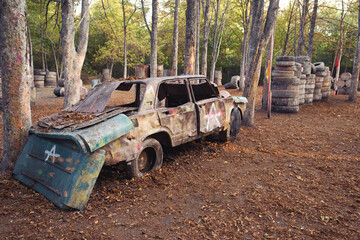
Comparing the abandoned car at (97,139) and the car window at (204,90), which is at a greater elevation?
the car window at (204,90)

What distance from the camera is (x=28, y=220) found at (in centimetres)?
309

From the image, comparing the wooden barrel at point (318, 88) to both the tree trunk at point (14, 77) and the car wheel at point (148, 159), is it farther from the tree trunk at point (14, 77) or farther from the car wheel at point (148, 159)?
the tree trunk at point (14, 77)

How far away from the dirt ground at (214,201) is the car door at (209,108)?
0.61 meters

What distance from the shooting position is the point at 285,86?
10.3 meters

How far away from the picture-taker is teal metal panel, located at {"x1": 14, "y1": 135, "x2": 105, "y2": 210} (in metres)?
3.24

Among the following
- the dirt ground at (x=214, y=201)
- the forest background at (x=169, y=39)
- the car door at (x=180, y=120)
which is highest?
the forest background at (x=169, y=39)

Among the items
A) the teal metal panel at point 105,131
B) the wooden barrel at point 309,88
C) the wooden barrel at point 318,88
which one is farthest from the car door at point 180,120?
the wooden barrel at point 318,88

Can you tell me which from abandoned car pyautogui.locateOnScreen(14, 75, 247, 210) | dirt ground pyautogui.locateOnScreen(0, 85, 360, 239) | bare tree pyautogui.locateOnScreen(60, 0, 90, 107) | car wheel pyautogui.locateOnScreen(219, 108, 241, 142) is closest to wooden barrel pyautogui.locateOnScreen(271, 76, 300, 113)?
car wheel pyautogui.locateOnScreen(219, 108, 241, 142)

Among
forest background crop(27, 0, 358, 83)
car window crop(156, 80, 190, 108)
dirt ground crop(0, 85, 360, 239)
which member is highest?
forest background crop(27, 0, 358, 83)

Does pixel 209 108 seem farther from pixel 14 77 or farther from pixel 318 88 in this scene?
pixel 318 88

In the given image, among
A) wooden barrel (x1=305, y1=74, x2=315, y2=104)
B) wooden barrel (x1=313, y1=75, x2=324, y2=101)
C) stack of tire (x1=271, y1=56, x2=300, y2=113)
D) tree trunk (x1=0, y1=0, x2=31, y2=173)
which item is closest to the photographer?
tree trunk (x1=0, y1=0, x2=31, y2=173)

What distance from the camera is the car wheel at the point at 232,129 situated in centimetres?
624

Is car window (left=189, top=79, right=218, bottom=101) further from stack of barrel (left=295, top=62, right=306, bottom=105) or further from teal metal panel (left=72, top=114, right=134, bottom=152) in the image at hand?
stack of barrel (left=295, top=62, right=306, bottom=105)

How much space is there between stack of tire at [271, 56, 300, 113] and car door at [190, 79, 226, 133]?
5.29m
